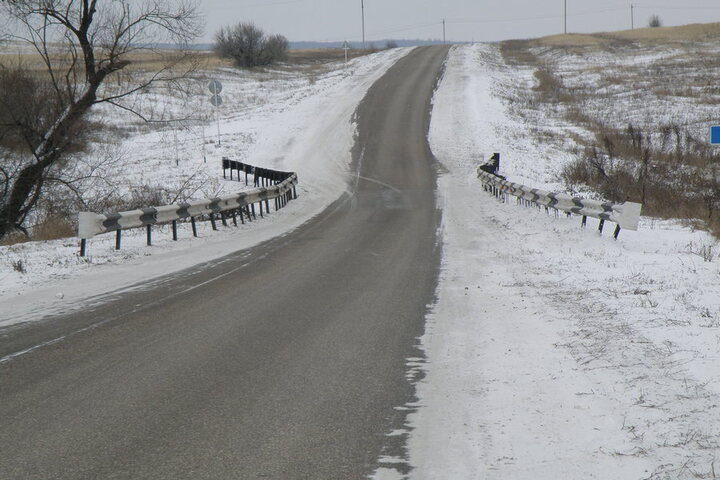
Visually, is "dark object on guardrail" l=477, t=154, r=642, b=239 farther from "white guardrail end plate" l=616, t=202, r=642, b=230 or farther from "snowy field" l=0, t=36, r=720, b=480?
"snowy field" l=0, t=36, r=720, b=480

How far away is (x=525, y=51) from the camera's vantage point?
279 feet

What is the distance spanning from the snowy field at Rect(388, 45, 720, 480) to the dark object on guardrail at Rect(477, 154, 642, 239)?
434 mm

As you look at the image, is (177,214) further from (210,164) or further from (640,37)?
(640,37)

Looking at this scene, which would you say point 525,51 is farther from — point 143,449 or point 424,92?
point 143,449

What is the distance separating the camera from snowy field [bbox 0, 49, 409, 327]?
11492 mm

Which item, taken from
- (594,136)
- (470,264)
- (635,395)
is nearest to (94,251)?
(470,264)

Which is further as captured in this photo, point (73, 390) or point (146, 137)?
point (146, 137)

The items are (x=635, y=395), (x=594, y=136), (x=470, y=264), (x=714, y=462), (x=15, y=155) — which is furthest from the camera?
(x=594, y=136)

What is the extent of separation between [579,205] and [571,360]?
956 cm

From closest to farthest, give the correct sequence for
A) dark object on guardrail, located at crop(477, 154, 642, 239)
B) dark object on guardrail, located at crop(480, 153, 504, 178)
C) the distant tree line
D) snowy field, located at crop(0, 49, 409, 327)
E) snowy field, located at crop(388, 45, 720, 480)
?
snowy field, located at crop(388, 45, 720, 480)
snowy field, located at crop(0, 49, 409, 327)
dark object on guardrail, located at crop(477, 154, 642, 239)
dark object on guardrail, located at crop(480, 153, 504, 178)
the distant tree line

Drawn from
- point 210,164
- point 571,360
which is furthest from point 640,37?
point 571,360

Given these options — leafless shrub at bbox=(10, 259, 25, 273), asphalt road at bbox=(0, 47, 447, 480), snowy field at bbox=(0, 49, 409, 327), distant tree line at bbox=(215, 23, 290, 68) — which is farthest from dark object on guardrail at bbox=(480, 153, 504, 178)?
distant tree line at bbox=(215, 23, 290, 68)

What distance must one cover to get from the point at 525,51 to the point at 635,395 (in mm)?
84823

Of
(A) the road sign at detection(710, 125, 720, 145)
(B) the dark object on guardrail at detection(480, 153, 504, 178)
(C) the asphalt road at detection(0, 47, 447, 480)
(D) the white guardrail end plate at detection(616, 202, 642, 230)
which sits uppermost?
(A) the road sign at detection(710, 125, 720, 145)
